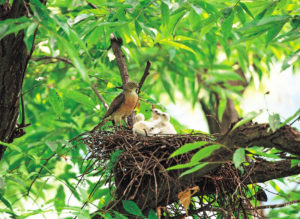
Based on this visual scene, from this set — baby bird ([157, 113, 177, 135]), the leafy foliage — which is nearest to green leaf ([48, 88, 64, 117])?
the leafy foliage

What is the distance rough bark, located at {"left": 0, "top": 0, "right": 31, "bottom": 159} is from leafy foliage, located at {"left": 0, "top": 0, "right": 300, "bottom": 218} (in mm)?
221

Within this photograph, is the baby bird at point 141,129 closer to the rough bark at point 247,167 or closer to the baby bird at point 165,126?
the baby bird at point 165,126

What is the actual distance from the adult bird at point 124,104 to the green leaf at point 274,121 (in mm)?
2093

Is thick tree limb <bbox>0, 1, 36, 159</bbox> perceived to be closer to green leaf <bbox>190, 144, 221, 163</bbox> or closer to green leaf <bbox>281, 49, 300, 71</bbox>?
green leaf <bbox>190, 144, 221, 163</bbox>

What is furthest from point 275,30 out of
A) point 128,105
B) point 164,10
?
point 128,105

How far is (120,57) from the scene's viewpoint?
4.33 meters

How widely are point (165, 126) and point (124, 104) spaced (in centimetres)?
51

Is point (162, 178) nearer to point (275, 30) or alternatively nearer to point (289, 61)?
point (289, 61)

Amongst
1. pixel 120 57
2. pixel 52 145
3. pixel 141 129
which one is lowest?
pixel 52 145

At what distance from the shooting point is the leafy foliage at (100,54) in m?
2.67

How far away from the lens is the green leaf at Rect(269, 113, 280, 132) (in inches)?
91.1

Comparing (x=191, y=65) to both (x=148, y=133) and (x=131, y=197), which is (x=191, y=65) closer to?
(x=148, y=133)

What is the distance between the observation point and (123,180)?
3484mm

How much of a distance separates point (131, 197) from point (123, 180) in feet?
0.89
